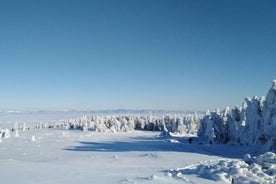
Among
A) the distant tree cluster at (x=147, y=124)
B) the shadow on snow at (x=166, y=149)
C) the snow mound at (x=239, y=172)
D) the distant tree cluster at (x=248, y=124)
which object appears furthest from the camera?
the distant tree cluster at (x=147, y=124)

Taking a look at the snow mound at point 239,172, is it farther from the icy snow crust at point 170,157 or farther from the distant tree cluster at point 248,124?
the distant tree cluster at point 248,124

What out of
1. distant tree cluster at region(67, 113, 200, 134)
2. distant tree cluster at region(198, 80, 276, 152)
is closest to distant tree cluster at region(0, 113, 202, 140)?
distant tree cluster at region(67, 113, 200, 134)

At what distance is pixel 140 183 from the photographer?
20.4 meters

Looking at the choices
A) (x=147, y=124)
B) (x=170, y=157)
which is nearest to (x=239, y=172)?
(x=170, y=157)

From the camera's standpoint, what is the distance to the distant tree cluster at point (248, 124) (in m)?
52.2

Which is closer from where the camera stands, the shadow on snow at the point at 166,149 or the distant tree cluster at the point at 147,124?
the shadow on snow at the point at 166,149

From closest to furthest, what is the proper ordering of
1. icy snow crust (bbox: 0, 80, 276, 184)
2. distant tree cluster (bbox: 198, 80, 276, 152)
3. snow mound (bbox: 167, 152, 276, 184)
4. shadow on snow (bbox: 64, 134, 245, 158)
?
1. snow mound (bbox: 167, 152, 276, 184)
2. icy snow crust (bbox: 0, 80, 276, 184)
3. shadow on snow (bbox: 64, 134, 245, 158)
4. distant tree cluster (bbox: 198, 80, 276, 152)

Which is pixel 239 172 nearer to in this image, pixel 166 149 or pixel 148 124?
pixel 166 149

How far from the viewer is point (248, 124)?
61.8 m

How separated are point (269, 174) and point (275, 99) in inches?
1277

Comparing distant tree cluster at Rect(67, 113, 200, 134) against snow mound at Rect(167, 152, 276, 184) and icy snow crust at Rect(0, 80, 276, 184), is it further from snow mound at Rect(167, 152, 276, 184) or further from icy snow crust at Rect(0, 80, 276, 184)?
snow mound at Rect(167, 152, 276, 184)

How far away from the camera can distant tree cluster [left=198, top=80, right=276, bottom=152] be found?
52.2 metres

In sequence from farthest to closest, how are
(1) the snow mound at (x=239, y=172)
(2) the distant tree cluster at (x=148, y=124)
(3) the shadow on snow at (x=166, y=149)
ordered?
(2) the distant tree cluster at (x=148, y=124), (3) the shadow on snow at (x=166, y=149), (1) the snow mound at (x=239, y=172)

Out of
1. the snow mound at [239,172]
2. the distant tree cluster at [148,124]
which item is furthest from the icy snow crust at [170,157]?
the distant tree cluster at [148,124]
